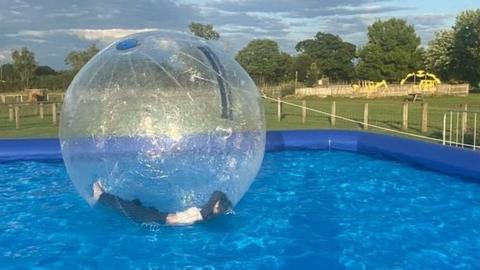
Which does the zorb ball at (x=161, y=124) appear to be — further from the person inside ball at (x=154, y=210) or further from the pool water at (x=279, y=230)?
the pool water at (x=279, y=230)

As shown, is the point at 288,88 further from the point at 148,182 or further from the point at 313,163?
the point at 148,182

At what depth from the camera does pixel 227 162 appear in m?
6.52

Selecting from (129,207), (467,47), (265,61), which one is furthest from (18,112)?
(265,61)

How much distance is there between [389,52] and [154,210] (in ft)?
234

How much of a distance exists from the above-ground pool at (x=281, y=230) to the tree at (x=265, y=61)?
7823 centimetres

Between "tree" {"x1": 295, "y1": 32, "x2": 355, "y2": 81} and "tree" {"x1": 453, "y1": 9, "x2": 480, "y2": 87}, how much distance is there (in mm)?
30015

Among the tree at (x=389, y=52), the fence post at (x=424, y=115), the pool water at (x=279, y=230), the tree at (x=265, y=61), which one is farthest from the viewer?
the tree at (x=265, y=61)

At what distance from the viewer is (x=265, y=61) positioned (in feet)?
307

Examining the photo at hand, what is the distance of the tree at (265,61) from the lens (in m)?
90.6

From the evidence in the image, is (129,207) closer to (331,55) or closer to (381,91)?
(381,91)

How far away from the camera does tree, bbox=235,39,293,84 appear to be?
9062 cm

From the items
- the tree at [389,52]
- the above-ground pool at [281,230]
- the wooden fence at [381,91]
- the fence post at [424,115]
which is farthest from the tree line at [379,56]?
the above-ground pool at [281,230]

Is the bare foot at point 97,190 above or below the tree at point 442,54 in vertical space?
below

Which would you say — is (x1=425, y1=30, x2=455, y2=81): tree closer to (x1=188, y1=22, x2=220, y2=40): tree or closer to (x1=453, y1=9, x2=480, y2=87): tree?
(x1=453, y1=9, x2=480, y2=87): tree
